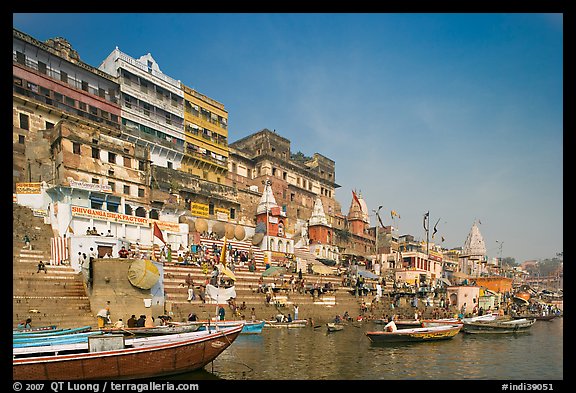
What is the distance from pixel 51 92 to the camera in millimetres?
34125

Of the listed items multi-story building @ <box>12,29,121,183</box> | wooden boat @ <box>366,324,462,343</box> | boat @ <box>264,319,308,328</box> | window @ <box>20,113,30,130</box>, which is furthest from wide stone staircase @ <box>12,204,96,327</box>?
wooden boat @ <box>366,324,462,343</box>

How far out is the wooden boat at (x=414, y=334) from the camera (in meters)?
22.0

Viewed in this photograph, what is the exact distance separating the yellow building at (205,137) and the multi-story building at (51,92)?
8902 millimetres

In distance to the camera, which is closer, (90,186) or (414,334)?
(414,334)

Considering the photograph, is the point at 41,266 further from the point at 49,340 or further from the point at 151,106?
the point at 151,106

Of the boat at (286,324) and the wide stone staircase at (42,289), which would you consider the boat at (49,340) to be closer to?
the wide stone staircase at (42,289)

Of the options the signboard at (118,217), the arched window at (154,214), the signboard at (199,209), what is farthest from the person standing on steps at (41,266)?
the signboard at (199,209)

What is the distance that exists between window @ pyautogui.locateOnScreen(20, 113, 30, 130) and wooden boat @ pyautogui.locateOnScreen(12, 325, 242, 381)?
87.1 feet

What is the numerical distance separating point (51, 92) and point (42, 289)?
20026 mm

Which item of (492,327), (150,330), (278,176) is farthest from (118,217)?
(492,327)

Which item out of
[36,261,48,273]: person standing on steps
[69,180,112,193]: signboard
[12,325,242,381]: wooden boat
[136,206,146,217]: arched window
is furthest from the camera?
[136,206,146,217]: arched window

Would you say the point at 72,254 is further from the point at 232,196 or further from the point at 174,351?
the point at 232,196

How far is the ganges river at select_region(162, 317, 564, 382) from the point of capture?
49.0 feet

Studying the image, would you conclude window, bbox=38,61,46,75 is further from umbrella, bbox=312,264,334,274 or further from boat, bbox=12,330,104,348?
boat, bbox=12,330,104,348
